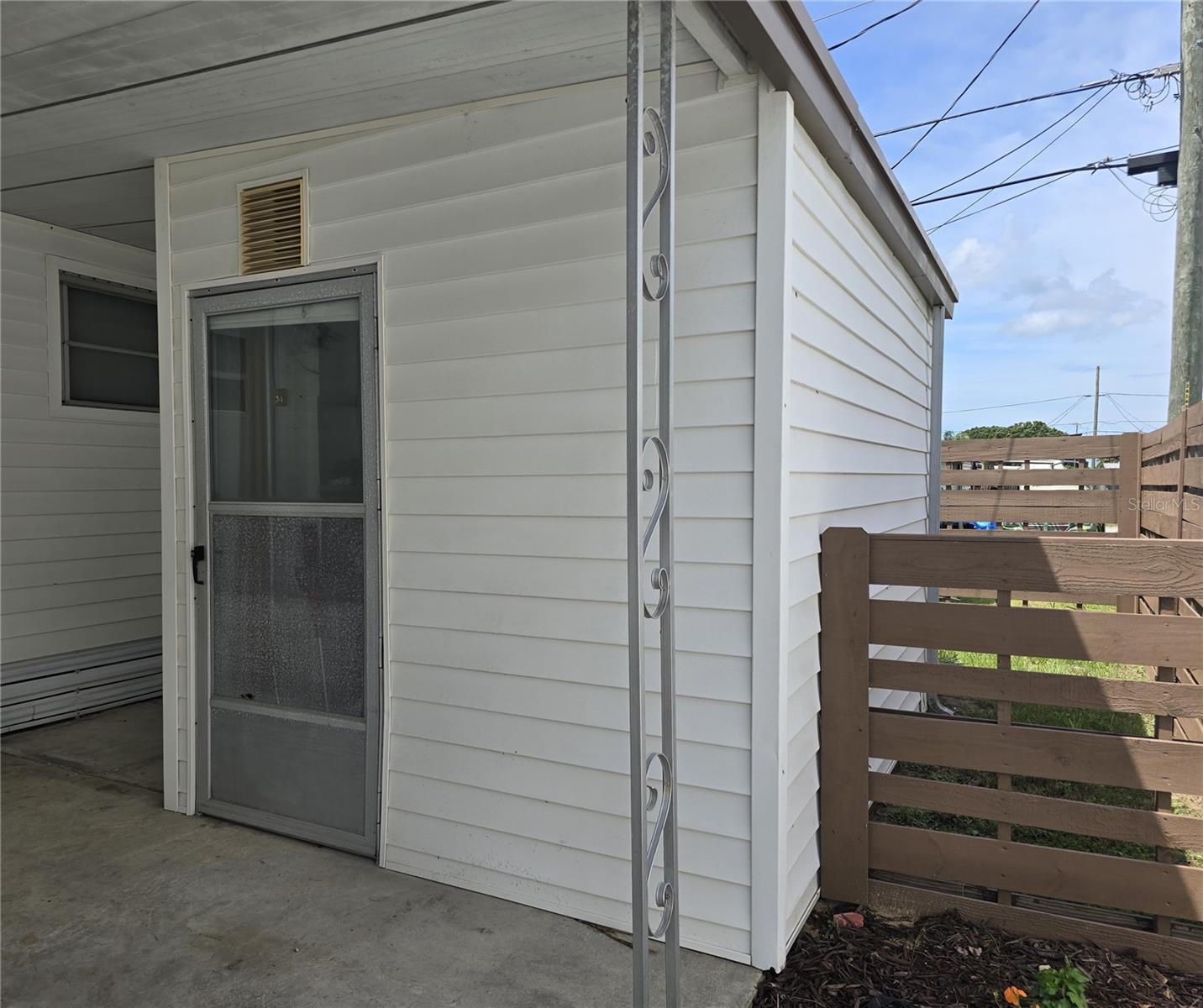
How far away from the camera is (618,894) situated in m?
2.28

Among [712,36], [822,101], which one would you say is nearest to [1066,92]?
[822,101]

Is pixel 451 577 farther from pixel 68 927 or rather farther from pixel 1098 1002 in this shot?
pixel 1098 1002

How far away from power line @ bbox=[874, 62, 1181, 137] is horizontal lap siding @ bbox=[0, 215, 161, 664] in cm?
905

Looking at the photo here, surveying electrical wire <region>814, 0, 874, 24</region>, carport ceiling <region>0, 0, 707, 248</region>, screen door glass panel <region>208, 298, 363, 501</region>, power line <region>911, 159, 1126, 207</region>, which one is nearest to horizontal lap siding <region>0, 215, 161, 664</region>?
carport ceiling <region>0, 0, 707, 248</region>

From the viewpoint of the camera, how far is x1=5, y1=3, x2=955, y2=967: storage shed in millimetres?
2107

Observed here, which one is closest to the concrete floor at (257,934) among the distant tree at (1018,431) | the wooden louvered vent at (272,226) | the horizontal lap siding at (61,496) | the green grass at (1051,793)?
the green grass at (1051,793)

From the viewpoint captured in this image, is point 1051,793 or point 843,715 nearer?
point 843,715

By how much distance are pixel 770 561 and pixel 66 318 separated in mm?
4000

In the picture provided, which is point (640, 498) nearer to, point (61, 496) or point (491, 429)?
point (491, 429)

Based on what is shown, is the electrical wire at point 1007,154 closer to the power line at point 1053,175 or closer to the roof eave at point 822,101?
the power line at point 1053,175

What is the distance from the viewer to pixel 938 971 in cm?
212

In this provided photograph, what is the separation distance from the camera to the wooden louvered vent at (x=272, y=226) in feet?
9.12

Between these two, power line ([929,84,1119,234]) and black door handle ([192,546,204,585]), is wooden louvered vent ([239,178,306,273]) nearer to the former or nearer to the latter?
black door handle ([192,546,204,585])

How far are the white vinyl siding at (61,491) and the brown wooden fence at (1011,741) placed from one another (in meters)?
3.87
